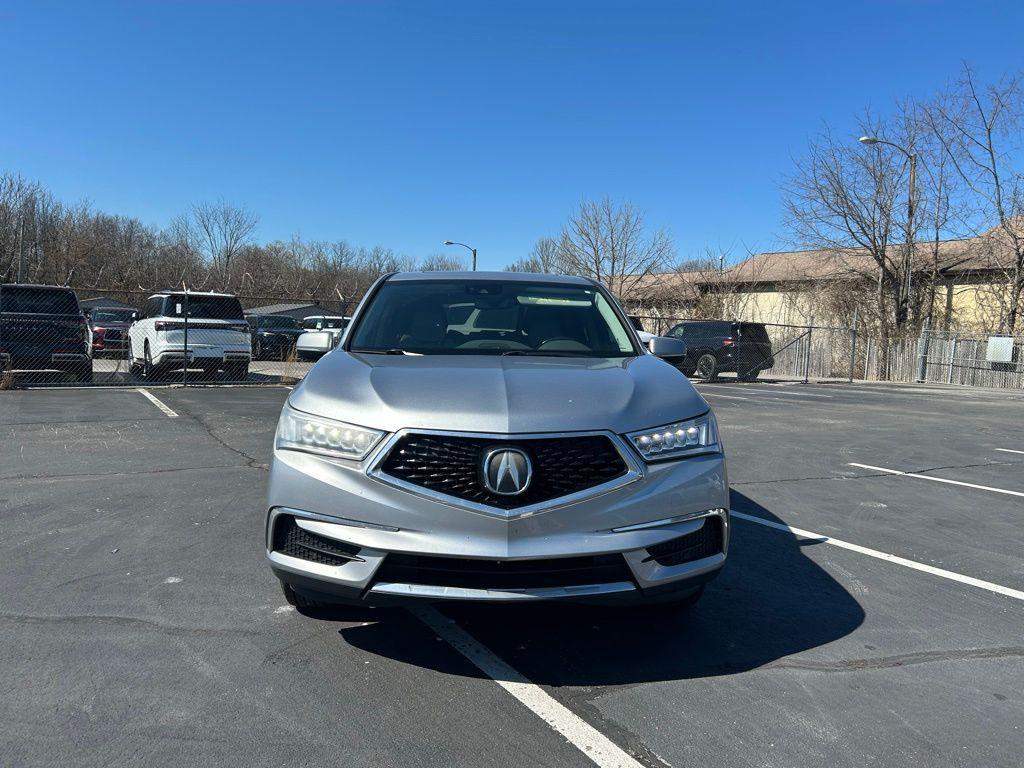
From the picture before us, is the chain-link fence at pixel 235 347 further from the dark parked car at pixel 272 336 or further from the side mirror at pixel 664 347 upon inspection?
the side mirror at pixel 664 347

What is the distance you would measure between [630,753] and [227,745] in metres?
1.35

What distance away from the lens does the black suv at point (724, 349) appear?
73.2ft

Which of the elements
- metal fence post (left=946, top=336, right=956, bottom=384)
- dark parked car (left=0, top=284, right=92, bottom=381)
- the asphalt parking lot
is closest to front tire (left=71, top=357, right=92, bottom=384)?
dark parked car (left=0, top=284, right=92, bottom=381)

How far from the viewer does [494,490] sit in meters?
2.85

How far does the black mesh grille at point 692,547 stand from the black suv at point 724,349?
769 inches

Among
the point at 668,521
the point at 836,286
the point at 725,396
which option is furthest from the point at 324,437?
the point at 836,286

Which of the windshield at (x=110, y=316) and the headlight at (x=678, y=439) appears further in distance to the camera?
the windshield at (x=110, y=316)

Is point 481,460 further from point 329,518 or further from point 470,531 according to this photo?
point 329,518

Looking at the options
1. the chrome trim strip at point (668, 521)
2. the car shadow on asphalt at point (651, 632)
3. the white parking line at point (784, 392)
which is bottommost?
the car shadow on asphalt at point (651, 632)

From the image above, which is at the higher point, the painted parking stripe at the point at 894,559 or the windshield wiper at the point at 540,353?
the windshield wiper at the point at 540,353

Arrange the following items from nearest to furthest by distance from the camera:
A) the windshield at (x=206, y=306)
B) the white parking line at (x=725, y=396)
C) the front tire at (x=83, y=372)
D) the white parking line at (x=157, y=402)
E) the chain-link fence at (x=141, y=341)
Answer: the white parking line at (x=157, y=402)
the chain-link fence at (x=141, y=341)
the front tire at (x=83, y=372)
the windshield at (x=206, y=306)
the white parking line at (x=725, y=396)

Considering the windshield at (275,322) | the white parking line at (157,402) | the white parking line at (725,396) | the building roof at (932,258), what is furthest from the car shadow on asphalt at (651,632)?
the building roof at (932,258)

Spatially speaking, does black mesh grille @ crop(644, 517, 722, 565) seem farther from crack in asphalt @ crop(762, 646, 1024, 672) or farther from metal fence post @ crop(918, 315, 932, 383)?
metal fence post @ crop(918, 315, 932, 383)

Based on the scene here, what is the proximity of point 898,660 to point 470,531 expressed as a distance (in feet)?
6.76
